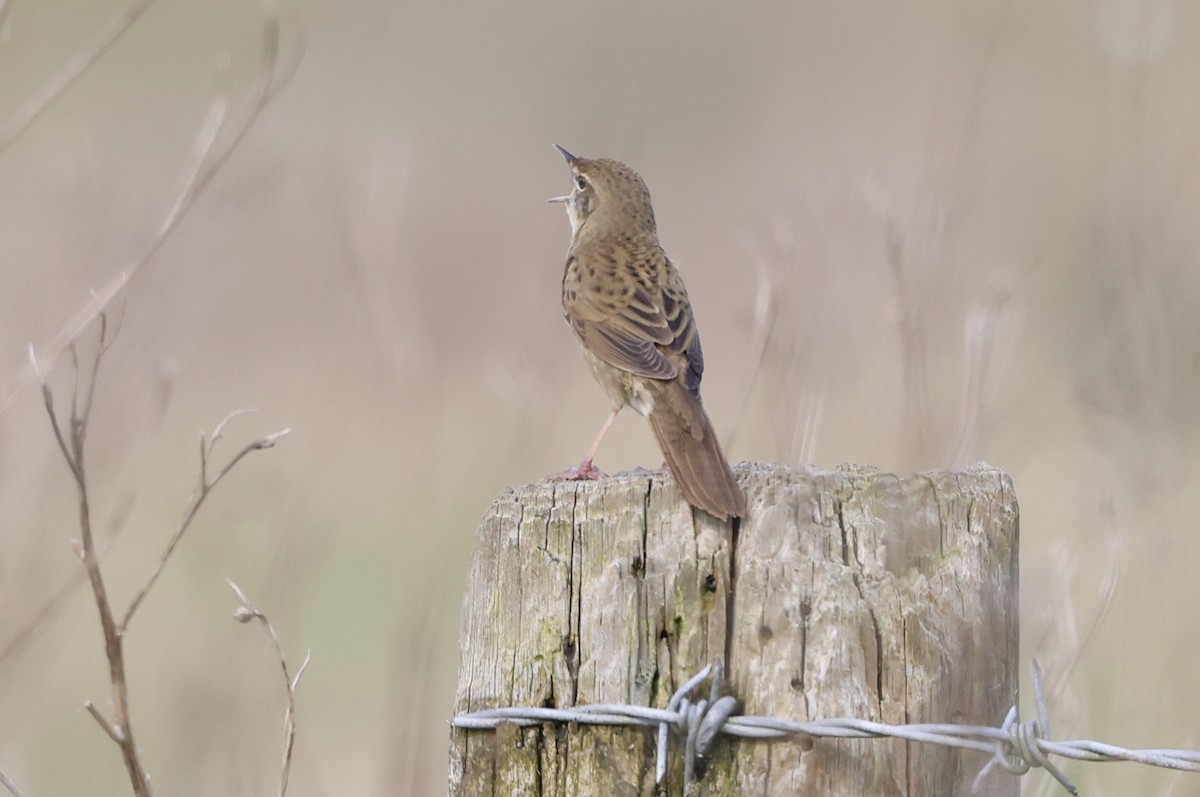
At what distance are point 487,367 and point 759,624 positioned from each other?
13.8 ft

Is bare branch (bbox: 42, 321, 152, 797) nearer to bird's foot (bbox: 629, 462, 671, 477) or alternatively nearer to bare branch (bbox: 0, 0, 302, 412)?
bare branch (bbox: 0, 0, 302, 412)

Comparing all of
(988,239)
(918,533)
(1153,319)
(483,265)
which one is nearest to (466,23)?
(483,265)

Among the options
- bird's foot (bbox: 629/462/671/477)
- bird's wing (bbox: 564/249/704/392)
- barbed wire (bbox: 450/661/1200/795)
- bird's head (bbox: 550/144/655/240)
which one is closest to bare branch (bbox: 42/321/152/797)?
barbed wire (bbox: 450/661/1200/795)

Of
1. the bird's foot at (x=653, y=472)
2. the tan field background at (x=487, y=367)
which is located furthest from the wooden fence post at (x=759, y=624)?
the tan field background at (x=487, y=367)

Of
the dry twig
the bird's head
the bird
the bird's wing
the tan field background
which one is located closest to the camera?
the dry twig

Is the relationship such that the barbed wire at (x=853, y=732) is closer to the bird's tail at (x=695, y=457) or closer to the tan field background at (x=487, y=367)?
the bird's tail at (x=695, y=457)

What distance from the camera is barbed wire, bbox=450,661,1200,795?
2307 mm

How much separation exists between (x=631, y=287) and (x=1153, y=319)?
1847 mm

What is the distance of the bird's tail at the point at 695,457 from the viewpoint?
99.7 inches

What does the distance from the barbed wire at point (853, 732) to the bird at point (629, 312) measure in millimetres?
788

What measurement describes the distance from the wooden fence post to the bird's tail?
30 millimetres

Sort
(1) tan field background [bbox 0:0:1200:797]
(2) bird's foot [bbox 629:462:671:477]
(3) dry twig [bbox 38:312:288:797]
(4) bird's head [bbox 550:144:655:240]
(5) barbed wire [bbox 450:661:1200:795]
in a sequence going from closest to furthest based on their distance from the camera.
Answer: (5) barbed wire [bbox 450:661:1200:795] → (3) dry twig [bbox 38:312:288:797] → (2) bird's foot [bbox 629:462:671:477] → (1) tan field background [bbox 0:0:1200:797] → (4) bird's head [bbox 550:144:655:240]

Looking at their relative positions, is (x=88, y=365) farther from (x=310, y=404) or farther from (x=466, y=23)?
(x=466, y=23)

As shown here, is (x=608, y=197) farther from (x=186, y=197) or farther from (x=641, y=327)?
(x=186, y=197)
